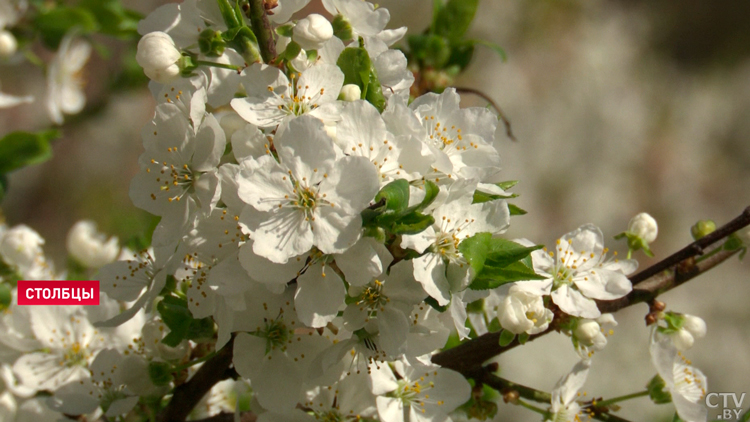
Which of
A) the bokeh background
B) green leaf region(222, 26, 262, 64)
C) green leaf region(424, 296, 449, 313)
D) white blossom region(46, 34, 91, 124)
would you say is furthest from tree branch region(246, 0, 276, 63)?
the bokeh background

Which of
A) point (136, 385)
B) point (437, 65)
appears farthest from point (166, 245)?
point (437, 65)

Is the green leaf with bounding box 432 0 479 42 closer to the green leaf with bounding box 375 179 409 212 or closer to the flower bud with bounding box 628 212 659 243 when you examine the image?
the flower bud with bounding box 628 212 659 243

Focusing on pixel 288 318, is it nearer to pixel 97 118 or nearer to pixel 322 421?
pixel 322 421

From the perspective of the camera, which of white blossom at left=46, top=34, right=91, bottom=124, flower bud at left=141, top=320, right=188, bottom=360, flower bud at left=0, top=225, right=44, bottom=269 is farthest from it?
white blossom at left=46, top=34, right=91, bottom=124

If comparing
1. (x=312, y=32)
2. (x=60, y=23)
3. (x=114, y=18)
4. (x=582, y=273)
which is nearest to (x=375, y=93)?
(x=312, y=32)

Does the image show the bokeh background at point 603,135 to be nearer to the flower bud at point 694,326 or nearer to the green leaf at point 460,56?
the green leaf at point 460,56

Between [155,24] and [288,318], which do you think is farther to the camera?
[155,24]

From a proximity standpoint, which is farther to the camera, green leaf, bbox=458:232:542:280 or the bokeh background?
the bokeh background
